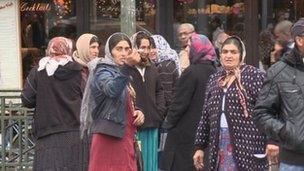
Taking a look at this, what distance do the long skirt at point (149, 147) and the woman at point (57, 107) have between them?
603 mm

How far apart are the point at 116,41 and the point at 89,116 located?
27.7 inches

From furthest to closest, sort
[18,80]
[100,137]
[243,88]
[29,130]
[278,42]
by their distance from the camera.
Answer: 1. [18,80]
2. [29,130]
3. [278,42]
4. [100,137]
5. [243,88]

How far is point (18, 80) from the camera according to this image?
37.6ft

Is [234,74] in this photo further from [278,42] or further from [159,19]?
[159,19]

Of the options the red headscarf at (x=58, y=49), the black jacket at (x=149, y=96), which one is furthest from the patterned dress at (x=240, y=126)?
the red headscarf at (x=58, y=49)

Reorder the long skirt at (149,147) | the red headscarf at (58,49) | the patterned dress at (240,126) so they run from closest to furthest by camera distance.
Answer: the patterned dress at (240,126) → the red headscarf at (58,49) → the long skirt at (149,147)

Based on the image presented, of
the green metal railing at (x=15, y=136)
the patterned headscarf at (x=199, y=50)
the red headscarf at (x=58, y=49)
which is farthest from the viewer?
the green metal railing at (x=15, y=136)

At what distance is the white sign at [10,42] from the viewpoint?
11461 millimetres

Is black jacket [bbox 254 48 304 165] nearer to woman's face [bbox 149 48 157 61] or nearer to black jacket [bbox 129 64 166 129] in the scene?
black jacket [bbox 129 64 166 129]

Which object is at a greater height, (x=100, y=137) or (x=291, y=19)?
(x=291, y=19)

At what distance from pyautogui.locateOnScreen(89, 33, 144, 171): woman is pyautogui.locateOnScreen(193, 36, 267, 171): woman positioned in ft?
2.38

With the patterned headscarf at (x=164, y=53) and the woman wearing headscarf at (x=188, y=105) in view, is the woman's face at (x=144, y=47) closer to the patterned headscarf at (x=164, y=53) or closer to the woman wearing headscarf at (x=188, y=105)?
the patterned headscarf at (x=164, y=53)

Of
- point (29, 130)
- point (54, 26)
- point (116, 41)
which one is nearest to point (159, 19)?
point (54, 26)

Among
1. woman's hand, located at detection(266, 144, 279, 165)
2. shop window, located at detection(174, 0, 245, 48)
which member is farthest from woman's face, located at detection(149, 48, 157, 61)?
shop window, located at detection(174, 0, 245, 48)
